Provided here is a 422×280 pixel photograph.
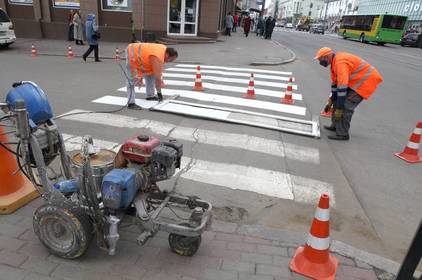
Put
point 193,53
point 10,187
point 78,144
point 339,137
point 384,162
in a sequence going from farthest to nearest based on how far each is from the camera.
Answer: point 193,53 < point 339,137 < point 384,162 < point 78,144 < point 10,187

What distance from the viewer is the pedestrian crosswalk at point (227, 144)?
481 centimetres

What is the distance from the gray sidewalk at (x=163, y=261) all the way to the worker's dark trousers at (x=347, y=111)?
12.6 ft

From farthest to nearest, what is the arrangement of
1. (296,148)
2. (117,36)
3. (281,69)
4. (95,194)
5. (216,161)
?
(117,36) < (281,69) < (296,148) < (216,161) < (95,194)

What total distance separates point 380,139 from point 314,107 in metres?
2.29

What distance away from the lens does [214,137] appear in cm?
637

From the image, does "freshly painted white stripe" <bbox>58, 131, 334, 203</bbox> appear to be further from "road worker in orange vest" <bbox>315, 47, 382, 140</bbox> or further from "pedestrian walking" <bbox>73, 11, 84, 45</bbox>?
"pedestrian walking" <bbox>73, 11, 84, 45</bbox>

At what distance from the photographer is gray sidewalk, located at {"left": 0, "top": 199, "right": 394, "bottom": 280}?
297 cm

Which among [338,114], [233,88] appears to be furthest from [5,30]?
[338,114]

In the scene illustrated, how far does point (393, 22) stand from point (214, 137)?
36.6 metres

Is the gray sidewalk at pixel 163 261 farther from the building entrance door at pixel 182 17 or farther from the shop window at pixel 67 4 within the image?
the shop window at pixel 67 4

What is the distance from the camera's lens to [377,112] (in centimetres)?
929

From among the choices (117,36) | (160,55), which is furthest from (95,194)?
(117,36)

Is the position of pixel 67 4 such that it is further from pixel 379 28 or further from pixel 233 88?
pixel 379 28

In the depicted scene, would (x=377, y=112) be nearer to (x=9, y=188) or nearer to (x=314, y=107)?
(x=314, y=107)
